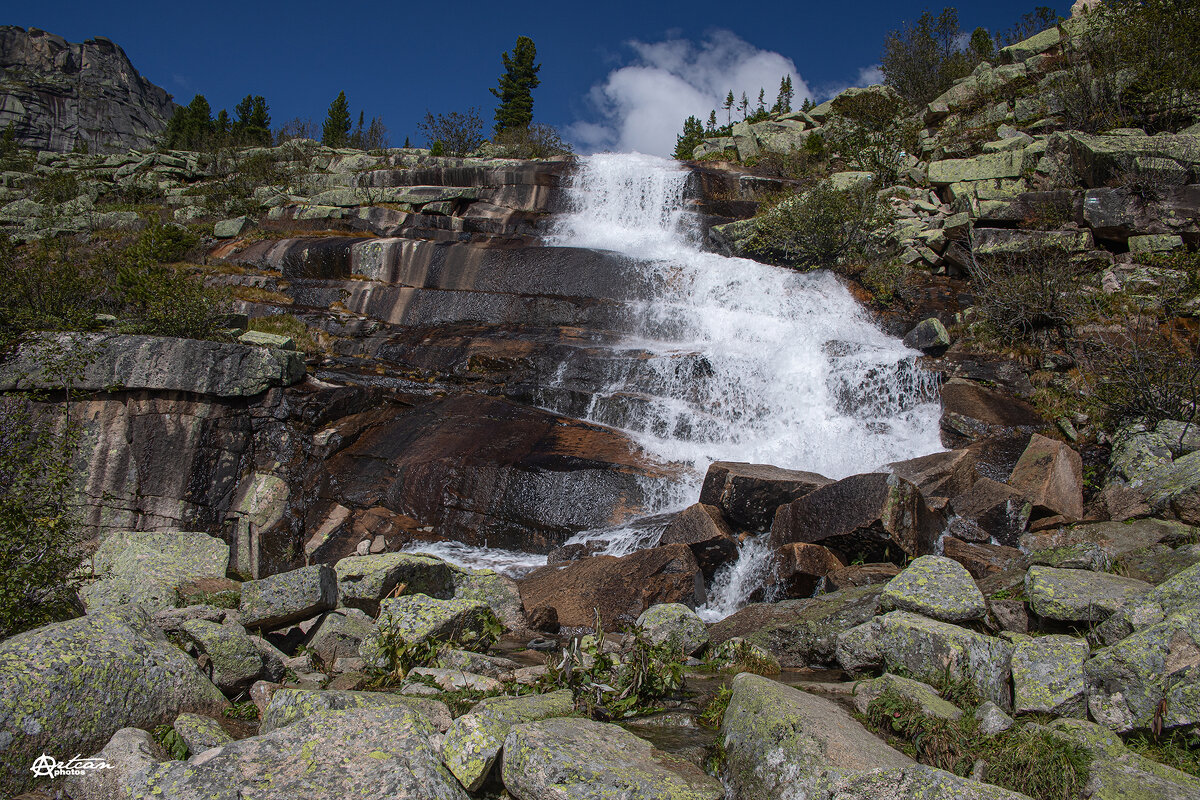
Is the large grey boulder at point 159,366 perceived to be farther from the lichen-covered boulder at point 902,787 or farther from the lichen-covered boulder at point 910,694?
the lichen-covered boulder at point 902,787

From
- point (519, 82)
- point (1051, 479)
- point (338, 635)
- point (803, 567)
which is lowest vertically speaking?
point (338, 635)

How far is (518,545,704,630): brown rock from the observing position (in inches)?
299

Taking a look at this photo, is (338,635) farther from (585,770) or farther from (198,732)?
(585,770)

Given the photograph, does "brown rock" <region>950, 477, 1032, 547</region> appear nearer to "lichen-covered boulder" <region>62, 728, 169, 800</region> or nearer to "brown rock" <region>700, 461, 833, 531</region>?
"brown rock" <region>700, 461, 833, 531</region>

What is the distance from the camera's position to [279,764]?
A: 3.02m

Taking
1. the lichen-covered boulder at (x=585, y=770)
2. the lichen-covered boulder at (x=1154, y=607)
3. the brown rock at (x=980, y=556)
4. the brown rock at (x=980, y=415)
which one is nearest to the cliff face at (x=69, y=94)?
the brown rock at (x=980, y=415)

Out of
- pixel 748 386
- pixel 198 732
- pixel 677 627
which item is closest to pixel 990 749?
pixel 677 627

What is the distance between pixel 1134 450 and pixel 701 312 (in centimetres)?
923

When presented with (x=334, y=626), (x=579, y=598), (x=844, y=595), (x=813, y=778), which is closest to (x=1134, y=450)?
(x=844, y=595)

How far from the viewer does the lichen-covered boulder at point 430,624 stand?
523 centimetres

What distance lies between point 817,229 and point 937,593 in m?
14.8

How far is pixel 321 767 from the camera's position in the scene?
9.91ft

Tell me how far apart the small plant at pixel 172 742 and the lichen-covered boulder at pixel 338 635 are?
1.77 metres

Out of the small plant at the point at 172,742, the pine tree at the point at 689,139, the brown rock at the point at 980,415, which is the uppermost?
the pine tree at the point at 689,139
